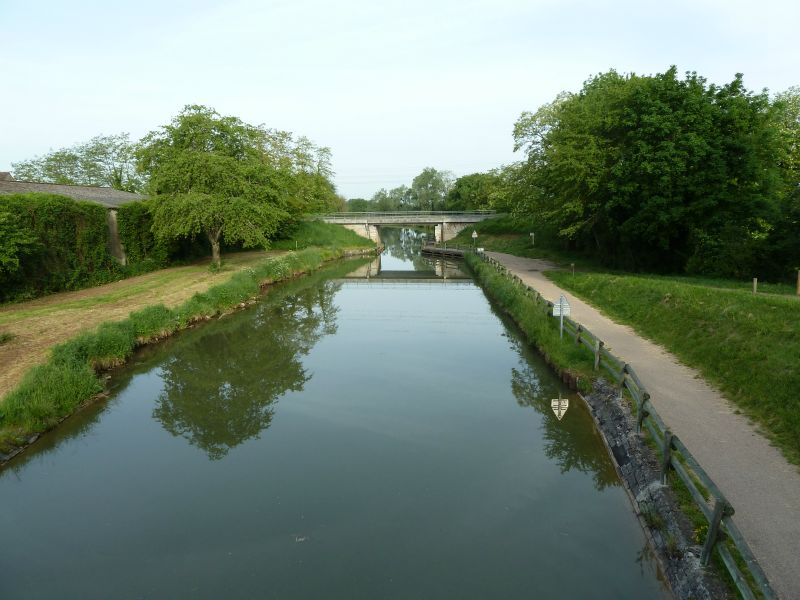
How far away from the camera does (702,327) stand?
15.2 m

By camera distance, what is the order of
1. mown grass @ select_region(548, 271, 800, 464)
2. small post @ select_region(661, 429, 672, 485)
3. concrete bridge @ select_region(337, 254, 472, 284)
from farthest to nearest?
concrete bridge @ select_region(337, 254, 472, 284), mown grass @ select_region(548, 271, 800, 464), small post @ select_region(661, 429, 672, 485)

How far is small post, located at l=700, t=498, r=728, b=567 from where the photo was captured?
6.22 metres

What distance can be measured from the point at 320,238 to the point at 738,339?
5049cm

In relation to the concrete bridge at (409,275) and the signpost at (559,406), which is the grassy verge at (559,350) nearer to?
the signpost at (559,406)

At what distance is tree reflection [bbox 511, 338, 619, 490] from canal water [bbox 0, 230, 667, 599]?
0.21ft

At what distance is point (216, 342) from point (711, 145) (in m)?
24.0

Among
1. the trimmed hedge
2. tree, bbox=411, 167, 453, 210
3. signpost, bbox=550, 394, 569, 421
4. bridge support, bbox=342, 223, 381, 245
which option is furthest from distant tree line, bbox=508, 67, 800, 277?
tree, bbox=411, 167, 453, 210

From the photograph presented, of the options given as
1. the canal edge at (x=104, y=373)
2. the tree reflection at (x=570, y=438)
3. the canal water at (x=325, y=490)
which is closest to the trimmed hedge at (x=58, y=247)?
the canal edge at (x=104, y=373)

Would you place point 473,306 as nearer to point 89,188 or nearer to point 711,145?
point 711,145

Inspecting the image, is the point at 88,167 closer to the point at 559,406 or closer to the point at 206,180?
the point at 206,180

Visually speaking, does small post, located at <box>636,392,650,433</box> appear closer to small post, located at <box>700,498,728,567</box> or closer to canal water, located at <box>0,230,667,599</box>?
canal water, located at <box>0,230,667,599</box>

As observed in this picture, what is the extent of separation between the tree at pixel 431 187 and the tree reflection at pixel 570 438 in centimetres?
10563

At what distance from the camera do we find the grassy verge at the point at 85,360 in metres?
12.2

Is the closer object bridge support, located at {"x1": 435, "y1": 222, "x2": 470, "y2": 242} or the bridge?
the bridge
